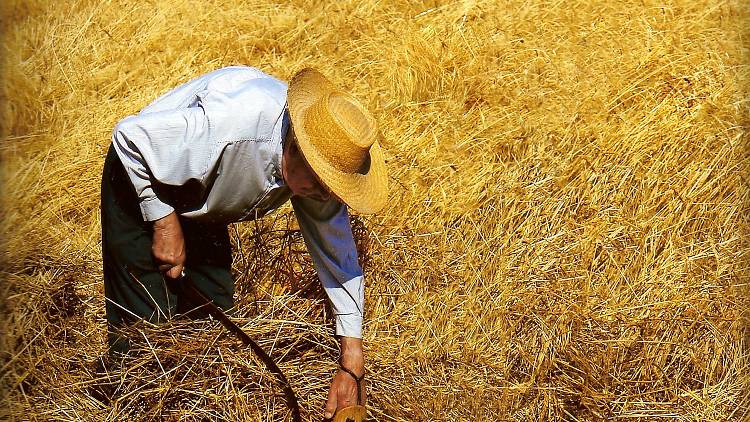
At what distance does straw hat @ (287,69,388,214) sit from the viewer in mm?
2271

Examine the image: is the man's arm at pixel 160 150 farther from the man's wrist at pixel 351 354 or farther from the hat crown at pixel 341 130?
the man's wrist at pixel 351 354

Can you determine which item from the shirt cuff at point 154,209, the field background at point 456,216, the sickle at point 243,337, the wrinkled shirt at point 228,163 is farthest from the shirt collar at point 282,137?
the field background at point 456,216

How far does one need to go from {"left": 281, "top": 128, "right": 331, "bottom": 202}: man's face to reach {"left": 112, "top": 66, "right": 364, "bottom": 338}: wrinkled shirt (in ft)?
0.11

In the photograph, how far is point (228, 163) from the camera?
237 centimetres

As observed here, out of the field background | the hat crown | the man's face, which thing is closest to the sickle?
the field background

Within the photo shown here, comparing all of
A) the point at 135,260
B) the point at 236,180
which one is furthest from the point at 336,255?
the point at 135,260

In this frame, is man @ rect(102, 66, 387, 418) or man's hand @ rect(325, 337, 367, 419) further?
man's hand @ rect(325, 337, 367, 419)

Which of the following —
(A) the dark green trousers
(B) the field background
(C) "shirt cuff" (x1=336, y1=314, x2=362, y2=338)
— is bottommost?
(B) the field background

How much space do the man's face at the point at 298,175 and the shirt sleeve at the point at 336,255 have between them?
3.0 inches

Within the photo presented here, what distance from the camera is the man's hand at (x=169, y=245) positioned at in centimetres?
244

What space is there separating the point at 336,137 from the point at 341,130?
22 millimetres

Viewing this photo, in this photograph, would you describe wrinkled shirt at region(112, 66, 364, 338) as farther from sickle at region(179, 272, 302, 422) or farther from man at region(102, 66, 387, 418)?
sickle at region(179, 272, 302, 422)

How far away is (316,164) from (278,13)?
127 inches

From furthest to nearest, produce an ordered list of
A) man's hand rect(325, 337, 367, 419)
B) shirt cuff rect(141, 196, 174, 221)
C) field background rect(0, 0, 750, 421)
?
field background rect(0, 0, 750, 421)
man's hand rect(325, 337, 367, 419)
shirt cuff rect(141, 196, 174, 221)
